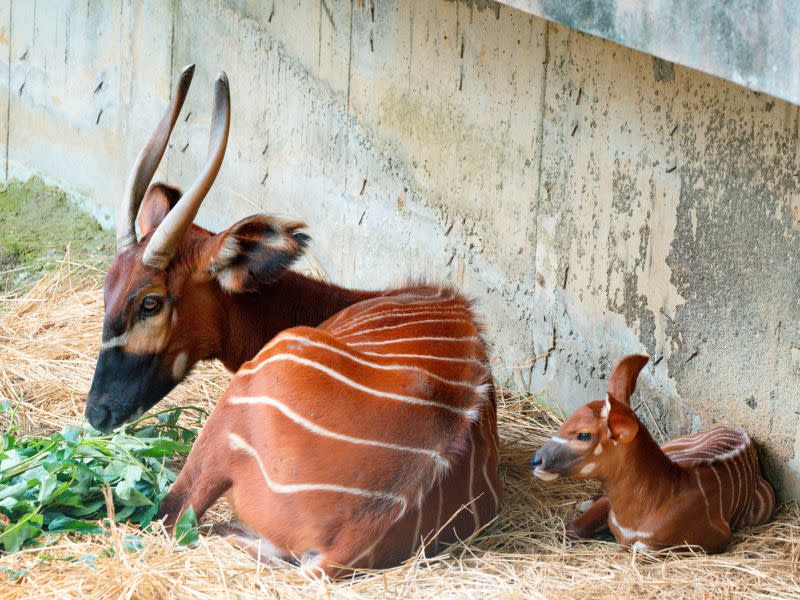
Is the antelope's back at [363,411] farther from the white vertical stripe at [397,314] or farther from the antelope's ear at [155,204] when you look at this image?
the antelope's ear at [155,204]

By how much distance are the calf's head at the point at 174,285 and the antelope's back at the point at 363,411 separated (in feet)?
1.62

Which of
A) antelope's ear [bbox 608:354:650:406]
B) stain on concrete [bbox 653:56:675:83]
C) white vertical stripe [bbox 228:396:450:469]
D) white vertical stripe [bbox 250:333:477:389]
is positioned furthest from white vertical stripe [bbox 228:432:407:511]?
stain on concrete [bbox 653:56:675:83]

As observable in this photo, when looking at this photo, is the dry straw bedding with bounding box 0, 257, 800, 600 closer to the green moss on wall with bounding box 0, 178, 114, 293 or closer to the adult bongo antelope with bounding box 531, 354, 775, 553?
the adult bongo antelope with bounding box 531, 354, 775, 553

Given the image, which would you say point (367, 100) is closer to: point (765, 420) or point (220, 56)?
point (220, 56)

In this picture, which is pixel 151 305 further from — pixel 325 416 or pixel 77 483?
pixel 325 416

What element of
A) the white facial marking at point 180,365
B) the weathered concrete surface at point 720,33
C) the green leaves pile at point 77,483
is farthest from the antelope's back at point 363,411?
the weathered concrete surface at point 720,33

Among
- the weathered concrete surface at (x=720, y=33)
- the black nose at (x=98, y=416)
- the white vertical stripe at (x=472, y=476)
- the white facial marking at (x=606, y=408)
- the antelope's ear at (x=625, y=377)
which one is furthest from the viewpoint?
the black nose at (x=98, y=416)

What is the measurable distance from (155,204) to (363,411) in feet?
4.75

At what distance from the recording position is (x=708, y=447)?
3.68m

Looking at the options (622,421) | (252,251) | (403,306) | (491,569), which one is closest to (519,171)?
(403,306)

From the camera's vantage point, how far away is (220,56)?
6301 millimetres

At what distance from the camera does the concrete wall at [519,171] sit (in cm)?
376

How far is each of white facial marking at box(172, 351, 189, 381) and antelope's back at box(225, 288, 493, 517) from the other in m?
0.53

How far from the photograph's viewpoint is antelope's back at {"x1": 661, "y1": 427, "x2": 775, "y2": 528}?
3.54 meters
